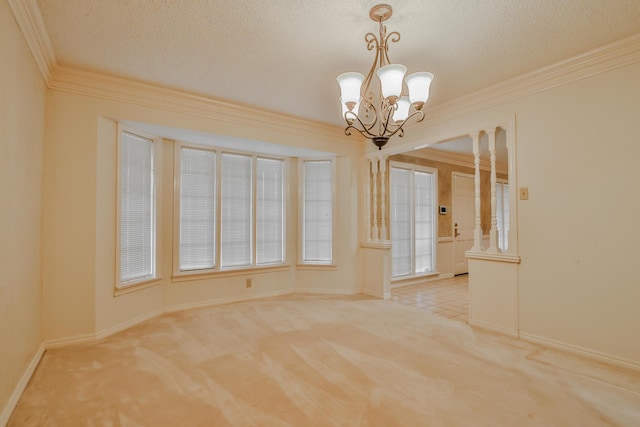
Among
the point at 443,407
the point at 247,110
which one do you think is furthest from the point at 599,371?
the point at 247,110

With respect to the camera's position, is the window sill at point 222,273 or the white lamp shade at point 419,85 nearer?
the white lamp shade at point 419,85

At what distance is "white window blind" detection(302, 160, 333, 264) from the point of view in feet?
16.4

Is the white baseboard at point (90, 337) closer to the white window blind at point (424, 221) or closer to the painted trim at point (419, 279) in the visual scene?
the painted trim at point (419, 279)

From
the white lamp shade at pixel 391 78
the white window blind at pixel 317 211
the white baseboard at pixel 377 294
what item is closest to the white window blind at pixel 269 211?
the white window blind at pixel 317 211

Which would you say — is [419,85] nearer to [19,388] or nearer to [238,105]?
[238,105]

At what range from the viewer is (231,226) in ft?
14.7

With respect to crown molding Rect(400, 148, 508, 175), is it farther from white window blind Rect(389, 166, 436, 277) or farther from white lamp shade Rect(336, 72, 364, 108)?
white lamp shade Rect(336, 72, 364, 108)

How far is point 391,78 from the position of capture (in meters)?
2.01

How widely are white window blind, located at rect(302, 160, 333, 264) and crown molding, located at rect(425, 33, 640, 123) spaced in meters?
1.93

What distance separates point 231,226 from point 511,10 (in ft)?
12.6

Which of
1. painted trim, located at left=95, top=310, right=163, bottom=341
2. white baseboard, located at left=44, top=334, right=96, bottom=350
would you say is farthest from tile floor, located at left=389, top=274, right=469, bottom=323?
white baseboard, located at left=44, top=334, right=96, bottom=350

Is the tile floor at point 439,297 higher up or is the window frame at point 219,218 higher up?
the window frame at point 219,218

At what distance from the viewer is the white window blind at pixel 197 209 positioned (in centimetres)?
412

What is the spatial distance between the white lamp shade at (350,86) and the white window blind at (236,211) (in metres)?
2.73
